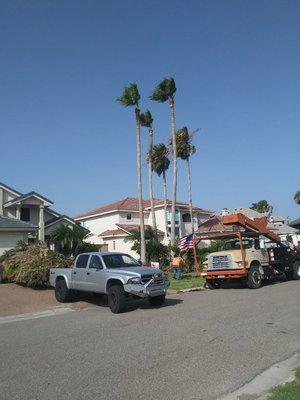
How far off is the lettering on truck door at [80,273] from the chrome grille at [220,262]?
21.2ft

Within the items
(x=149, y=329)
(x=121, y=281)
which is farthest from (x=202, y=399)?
(x=121, y=281)

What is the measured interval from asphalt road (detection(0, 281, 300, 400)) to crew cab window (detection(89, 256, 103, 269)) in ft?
5.38

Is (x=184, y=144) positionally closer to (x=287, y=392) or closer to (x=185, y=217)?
(x=185, y=217)

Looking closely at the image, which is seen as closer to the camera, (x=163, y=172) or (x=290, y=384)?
(x=290, y=384)

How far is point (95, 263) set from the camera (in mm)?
15742

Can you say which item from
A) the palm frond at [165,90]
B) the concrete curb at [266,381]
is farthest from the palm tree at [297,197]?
the concrete curb at [266,381]

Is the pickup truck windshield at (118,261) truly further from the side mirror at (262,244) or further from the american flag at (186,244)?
the american flag at (186,244)

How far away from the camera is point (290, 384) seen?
20.8ft

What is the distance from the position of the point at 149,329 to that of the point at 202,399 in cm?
495

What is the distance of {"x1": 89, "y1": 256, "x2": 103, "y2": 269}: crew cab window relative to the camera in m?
15.5

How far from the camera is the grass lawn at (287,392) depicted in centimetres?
574

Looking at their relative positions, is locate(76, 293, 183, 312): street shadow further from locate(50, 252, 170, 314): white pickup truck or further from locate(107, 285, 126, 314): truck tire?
locate(107, 285, 126, 314): truck tire

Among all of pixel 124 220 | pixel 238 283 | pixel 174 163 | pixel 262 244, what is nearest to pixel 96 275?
pixel 238 283

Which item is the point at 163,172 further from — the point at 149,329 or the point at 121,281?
the point at 149,329
